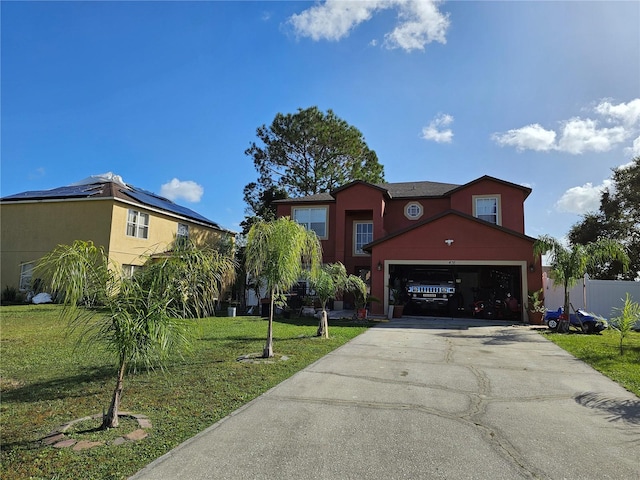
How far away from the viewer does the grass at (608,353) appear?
22.5 feet

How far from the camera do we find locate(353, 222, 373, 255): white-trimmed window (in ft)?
72.5

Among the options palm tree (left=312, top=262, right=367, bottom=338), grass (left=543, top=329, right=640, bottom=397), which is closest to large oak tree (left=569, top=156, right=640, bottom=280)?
grass (left=543, top=329, right=640, bottom=397)

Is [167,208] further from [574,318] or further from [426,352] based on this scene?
[574,318]

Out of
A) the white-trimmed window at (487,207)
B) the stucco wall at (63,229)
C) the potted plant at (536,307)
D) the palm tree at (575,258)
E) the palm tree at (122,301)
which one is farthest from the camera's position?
the white-trimmed window at (487,207)

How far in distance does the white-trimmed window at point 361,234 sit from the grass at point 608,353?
11.2 metres

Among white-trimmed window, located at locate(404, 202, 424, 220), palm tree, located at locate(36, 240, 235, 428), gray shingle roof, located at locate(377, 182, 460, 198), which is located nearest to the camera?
palm tree, located at locate(36, 240, 235, 428)

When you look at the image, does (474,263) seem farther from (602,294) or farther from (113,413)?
(113,413)

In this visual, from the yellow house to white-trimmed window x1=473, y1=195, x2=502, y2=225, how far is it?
44.8ft

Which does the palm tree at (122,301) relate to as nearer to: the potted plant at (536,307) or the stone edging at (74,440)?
the stone edging at (74,440)

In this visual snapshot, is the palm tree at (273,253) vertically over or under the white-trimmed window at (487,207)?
under

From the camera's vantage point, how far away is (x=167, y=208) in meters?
23.3

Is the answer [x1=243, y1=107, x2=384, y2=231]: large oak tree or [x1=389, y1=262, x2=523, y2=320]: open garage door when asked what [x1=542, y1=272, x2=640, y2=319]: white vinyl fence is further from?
[x1=243, y1=107, x2=384, y2=231]: large oak tree

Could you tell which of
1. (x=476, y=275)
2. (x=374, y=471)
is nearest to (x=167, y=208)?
(x=476, y=275)

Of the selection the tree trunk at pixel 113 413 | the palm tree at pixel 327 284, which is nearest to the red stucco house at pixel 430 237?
the palm tree at pixel 327 284
